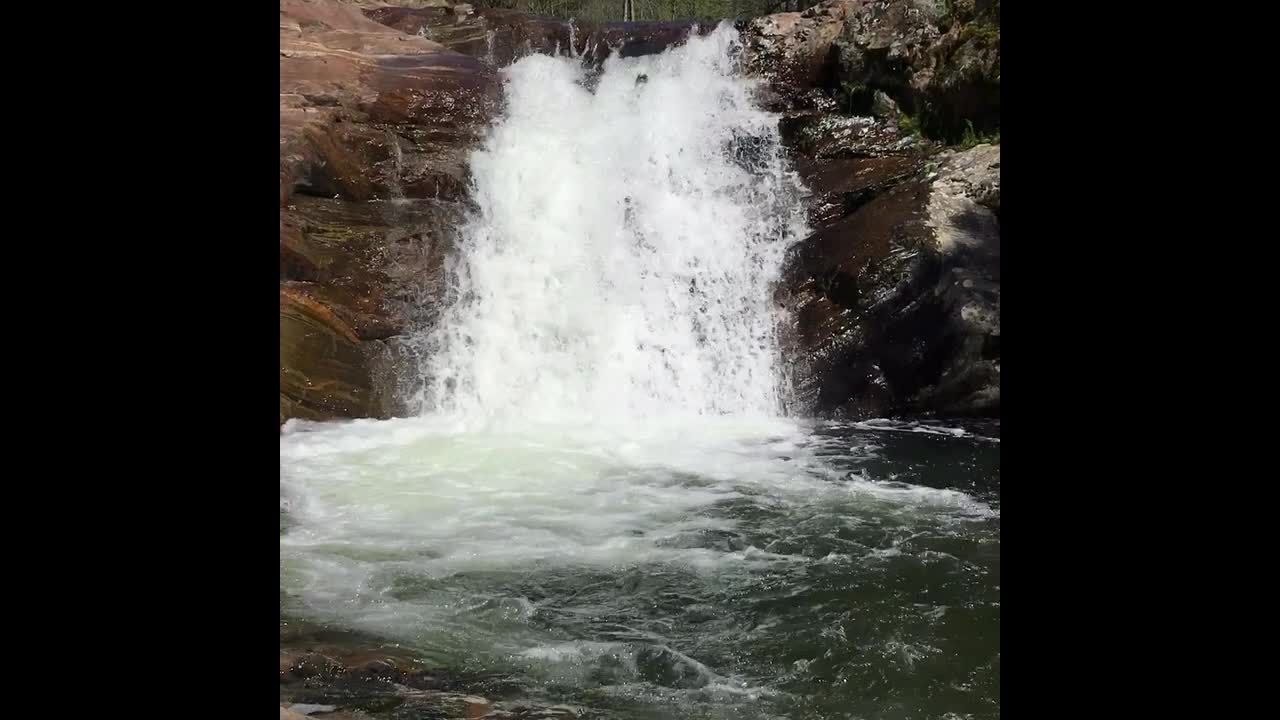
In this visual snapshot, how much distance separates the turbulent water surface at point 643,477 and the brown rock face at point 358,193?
34 centimetres

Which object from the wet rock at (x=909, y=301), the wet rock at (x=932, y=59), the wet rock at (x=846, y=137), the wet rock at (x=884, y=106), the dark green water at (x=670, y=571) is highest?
the wet rock at (x=932, y=59)

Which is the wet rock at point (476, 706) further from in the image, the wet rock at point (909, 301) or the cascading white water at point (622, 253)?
the wet rock at point (909, 301)

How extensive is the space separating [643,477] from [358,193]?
4.42 metres

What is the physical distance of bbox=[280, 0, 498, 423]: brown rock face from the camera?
28.5 feet

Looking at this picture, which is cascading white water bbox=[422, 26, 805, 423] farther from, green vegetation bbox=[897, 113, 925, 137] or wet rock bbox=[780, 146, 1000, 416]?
green vegetation bbox=[897, 113, 925, 137]

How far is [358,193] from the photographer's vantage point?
9633 millimetres

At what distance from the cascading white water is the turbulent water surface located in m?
0.03

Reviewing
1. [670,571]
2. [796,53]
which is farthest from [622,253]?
[670,571]

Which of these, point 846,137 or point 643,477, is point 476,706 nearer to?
point 643,477

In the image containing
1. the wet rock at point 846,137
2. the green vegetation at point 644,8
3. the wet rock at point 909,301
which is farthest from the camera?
the green vegetation at point 644,8

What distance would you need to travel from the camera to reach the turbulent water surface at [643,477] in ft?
14.3

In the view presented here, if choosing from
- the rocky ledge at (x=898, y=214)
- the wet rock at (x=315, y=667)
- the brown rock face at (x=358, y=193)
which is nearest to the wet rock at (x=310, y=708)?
the wet rock at (x=315, y=667)
